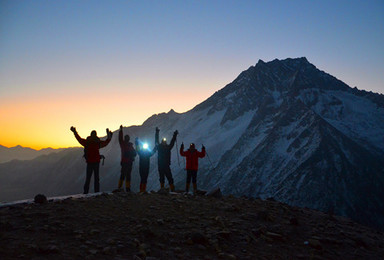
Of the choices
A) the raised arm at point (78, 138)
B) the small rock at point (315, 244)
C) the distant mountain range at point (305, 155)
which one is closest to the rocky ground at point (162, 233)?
the small rock at point (315, 244)

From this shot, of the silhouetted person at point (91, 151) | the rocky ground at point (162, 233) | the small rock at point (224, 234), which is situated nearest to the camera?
the rocky ground at point (162, 233)

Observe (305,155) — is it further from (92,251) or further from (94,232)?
(92,251)

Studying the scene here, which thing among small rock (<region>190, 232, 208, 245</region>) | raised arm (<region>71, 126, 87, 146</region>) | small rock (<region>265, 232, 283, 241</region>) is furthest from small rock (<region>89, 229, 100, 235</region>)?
raised arm (<region>71, 126, 87, 146</region>)

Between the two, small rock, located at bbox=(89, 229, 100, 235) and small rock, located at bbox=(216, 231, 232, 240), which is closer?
small rock, located at bbox=(89, 229, 100, 235)

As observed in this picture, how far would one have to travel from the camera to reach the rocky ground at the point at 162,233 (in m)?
6.78

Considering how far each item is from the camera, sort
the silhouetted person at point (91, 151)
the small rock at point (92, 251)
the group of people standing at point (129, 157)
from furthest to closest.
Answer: the group of people standing at point (129, 157), the silhouetted person at point (91, 151), the small rock at point (92, 251)

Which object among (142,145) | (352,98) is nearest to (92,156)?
(142,145)

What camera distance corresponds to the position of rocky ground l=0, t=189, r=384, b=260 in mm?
6781

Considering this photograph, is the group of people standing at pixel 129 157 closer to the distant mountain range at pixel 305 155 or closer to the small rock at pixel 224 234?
the small rock at pixel 224 234

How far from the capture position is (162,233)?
8.09 metres

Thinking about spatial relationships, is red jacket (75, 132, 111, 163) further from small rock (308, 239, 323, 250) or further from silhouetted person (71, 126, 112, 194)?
small rock (308, 239, 323, 250)

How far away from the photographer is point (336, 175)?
117000 millimetres

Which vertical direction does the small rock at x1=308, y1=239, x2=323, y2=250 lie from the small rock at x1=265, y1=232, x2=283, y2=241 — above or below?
below

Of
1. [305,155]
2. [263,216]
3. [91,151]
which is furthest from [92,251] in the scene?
[305,155]
